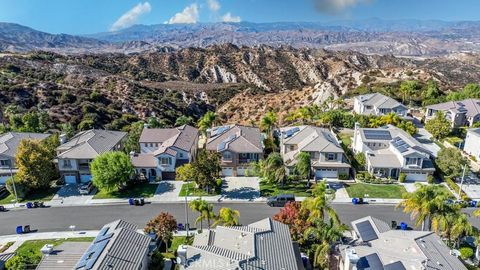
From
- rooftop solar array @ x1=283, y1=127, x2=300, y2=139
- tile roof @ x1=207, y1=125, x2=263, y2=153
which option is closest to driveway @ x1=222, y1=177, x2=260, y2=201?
tile roof @ x1=207, y1=125, x2=263, y2=153

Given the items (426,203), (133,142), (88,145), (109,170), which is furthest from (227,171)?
(426,203)

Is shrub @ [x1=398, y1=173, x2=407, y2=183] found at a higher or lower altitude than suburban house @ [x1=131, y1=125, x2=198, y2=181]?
lower

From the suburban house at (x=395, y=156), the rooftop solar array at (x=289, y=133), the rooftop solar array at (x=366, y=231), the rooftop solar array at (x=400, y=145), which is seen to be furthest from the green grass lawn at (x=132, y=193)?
the rooftop solar array at (x=400, y=145)

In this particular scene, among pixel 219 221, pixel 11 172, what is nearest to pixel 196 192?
pixel 219 221

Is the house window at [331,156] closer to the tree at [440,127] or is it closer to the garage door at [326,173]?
the garage door at [326,173]

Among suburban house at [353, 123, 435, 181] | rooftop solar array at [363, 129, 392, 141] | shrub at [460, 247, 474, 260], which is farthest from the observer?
rooftop solar array at [363, 129, 392, 141]

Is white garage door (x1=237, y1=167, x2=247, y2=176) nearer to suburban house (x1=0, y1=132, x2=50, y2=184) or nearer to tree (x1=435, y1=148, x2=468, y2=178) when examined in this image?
tree (x1=435, y1=148, x2=468, y2=178)
